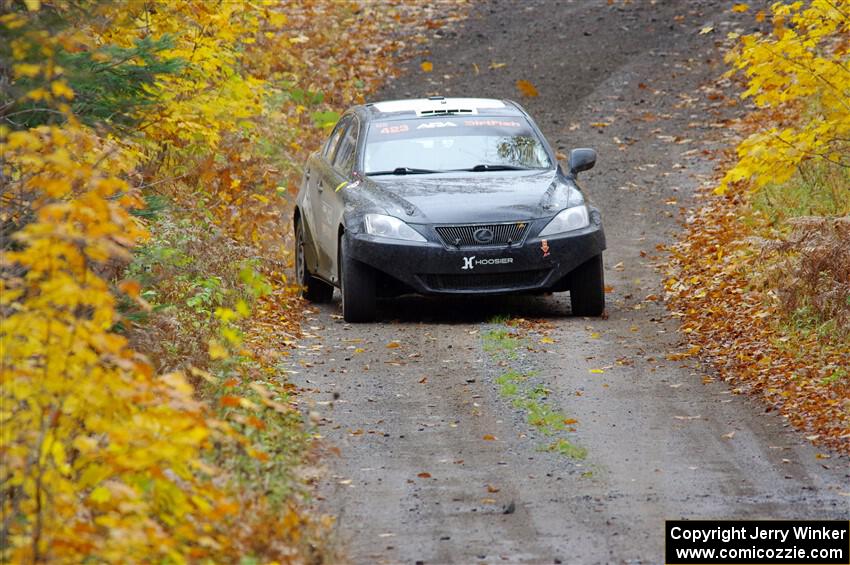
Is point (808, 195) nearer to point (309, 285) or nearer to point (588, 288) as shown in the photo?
point (588, 288)

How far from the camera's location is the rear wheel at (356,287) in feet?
38.3

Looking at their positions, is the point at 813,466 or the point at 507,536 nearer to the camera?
the point at 507,536

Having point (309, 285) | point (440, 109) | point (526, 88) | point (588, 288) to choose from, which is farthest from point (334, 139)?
point (526, 88)

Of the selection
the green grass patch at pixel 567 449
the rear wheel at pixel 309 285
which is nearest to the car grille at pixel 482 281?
the rear wheel at pixel 309 285

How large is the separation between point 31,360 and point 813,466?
168 inches

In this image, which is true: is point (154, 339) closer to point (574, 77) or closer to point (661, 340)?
point (661, 340)

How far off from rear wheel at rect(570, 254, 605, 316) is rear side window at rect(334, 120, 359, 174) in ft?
8.07

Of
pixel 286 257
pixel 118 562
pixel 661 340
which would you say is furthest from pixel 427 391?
pixel 286 257

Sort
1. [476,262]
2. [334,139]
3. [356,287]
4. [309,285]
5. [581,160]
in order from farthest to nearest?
[334,139], [309,285], [581,160], [356,287], [476,262]

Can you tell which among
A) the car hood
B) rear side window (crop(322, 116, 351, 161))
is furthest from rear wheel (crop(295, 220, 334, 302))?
the car hood

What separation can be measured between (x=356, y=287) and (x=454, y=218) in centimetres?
105

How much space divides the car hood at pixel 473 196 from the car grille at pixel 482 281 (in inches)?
18.4

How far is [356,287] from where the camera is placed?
1171 cm

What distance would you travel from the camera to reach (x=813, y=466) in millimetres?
7406
